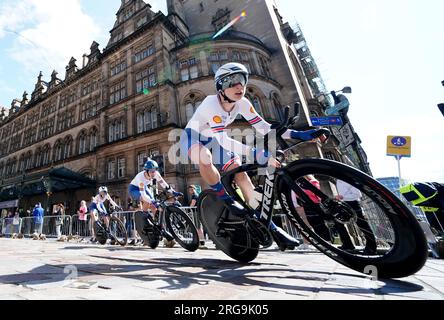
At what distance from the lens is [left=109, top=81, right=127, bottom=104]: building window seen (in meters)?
22.1

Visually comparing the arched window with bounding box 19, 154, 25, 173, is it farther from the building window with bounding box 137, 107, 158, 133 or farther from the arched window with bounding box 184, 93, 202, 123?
the arched window with bounding box 184, 93, 202, 123

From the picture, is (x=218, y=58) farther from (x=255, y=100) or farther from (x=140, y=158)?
(x=140, y=158)

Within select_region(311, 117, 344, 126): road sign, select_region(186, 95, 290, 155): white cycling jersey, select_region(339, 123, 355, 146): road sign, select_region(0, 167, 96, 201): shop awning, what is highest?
select_region(0, 167, 96, 201): shop awning

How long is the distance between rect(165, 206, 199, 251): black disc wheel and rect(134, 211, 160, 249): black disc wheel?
2.64ft

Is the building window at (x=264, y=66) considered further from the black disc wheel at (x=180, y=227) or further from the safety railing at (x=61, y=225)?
the black disc wheel at (x=180, y=227)

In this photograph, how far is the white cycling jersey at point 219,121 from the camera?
265cm

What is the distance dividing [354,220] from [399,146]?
6.36 m

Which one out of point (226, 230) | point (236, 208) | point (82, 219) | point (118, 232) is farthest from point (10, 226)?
point (236, 208)

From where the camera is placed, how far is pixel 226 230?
263cm

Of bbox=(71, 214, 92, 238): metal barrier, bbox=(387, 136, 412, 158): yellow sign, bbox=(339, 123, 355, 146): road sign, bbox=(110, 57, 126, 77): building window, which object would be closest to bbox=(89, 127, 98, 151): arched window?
bbox=(110, 57, 126, 77): building window

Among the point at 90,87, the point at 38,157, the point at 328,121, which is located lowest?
the point at 328,121

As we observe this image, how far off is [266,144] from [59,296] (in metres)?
→ 1.95

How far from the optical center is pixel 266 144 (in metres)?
2.28

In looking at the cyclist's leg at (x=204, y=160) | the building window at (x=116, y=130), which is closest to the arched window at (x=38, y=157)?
the building window at (x=116, y=130)
